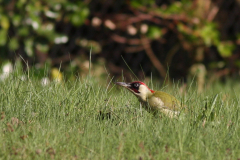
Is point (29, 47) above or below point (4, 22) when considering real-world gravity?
below

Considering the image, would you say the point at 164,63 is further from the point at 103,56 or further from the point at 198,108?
the point at 198,108

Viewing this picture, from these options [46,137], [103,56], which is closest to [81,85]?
[46,137]

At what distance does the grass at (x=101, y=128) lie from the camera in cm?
350

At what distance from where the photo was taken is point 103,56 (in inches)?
361

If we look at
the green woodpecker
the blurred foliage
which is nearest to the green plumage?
the green woodpecker

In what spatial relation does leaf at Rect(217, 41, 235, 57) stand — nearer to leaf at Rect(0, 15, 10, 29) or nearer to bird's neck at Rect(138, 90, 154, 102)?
leaf at Rect(0, 15, 10, 29)

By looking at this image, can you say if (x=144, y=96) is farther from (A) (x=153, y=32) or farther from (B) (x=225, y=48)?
(B) (x=225, y=48)

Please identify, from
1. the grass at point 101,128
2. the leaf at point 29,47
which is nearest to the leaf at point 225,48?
the leaf at point 29,47

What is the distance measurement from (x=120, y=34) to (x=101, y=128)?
5435mm

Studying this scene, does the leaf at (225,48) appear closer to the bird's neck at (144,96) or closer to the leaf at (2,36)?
the leaf at (2,36)

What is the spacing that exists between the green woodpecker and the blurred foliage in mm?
3133

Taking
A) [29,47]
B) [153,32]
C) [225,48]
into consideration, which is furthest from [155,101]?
[225,48]

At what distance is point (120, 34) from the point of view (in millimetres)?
9172

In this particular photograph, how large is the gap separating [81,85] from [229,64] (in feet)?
17.5
